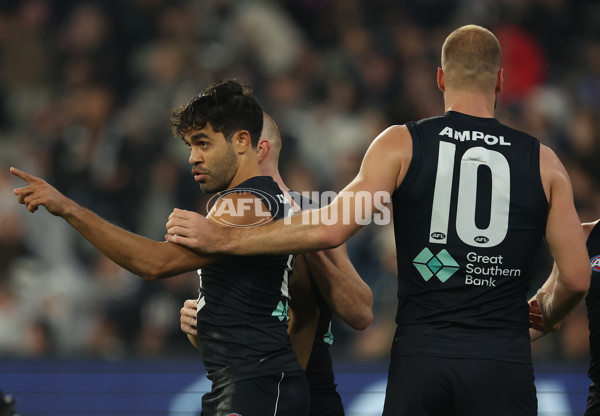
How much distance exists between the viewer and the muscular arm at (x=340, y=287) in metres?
3.52

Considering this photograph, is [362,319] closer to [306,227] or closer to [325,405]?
[325,405]

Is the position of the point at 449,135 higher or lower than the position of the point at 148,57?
lower

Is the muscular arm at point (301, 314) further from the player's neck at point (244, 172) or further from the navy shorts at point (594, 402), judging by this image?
the navy shorts at point (594, 402)

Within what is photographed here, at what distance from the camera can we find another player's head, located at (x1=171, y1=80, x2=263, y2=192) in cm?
318

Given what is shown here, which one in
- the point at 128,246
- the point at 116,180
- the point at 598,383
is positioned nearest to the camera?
the point at 128,246

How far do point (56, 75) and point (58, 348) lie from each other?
2879mm

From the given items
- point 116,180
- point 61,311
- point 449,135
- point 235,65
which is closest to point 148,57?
point 235,65

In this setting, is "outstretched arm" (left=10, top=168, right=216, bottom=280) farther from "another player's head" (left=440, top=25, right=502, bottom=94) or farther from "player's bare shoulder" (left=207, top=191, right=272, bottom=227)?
"another player's head" (left=440, top=25, right=502, bottom=94)

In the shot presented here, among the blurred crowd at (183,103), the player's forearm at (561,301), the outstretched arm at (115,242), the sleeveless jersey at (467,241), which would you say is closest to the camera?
the outstretched arm at (115,242)

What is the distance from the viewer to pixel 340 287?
356 cm

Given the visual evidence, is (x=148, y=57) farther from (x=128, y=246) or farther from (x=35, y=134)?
(x=128, y=246)

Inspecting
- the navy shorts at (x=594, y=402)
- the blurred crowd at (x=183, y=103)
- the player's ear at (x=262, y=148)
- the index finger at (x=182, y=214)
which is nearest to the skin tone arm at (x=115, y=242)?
the index finger at (x=182, y=214)

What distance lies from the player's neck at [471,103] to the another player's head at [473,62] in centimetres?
2

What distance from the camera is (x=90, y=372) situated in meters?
6.13
